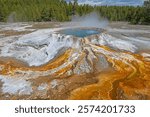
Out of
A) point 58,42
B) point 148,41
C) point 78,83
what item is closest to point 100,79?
point 78,83

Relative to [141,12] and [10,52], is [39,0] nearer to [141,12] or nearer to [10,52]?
[141,12]

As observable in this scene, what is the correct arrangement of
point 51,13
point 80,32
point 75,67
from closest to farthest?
point 75,67 → point 80,32 → point 51,13

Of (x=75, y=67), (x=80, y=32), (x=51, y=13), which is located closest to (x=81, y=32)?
(x=80, y=32)

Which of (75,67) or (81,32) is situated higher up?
(81,32)

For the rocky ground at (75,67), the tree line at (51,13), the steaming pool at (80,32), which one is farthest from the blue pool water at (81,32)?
the tree line at (51,13)

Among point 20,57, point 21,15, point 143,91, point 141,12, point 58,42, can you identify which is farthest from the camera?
point 21,15

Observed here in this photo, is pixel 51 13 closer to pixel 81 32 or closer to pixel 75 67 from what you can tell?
pixel 81 32

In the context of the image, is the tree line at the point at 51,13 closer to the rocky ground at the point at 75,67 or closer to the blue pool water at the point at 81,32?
the blue pool water at the point at 81,32

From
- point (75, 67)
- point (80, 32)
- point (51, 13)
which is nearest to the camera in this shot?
point (75, 67)
